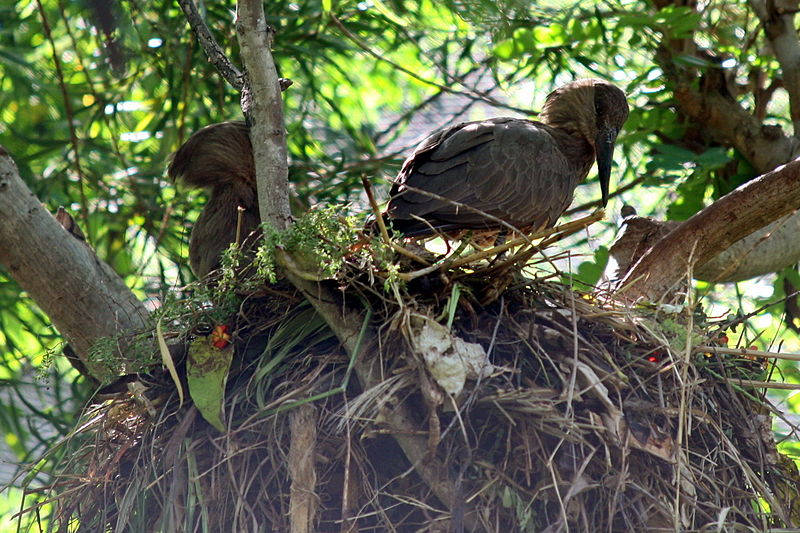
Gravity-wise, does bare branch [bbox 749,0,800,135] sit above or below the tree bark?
below

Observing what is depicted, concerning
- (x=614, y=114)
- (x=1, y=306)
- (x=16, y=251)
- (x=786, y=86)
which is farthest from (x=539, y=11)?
(x=1, y=306)

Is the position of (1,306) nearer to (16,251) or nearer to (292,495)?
(16,251)

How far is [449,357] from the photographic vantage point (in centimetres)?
262

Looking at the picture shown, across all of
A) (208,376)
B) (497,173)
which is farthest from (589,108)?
(208,376)

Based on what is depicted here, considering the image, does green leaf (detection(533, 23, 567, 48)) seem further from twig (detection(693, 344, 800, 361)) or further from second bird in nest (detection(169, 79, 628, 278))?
twig (detection(693, 344, 800, 361))

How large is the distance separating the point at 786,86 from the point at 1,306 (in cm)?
400

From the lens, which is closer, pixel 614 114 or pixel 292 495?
pixel 292 495

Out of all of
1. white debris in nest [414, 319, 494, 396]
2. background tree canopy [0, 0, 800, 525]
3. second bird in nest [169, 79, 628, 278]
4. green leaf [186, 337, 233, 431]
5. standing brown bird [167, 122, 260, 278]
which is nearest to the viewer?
white debris in nest [414, 319, 494, 396]

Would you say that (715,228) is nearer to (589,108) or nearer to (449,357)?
(589,108)

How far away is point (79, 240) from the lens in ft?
11.2

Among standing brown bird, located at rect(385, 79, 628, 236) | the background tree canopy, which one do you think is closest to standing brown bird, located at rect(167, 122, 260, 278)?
the background tree canopy

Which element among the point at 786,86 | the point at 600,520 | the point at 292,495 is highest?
the point at 786,86

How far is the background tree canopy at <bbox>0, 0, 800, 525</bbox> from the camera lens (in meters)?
4.37

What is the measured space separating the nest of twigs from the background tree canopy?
1265mm
